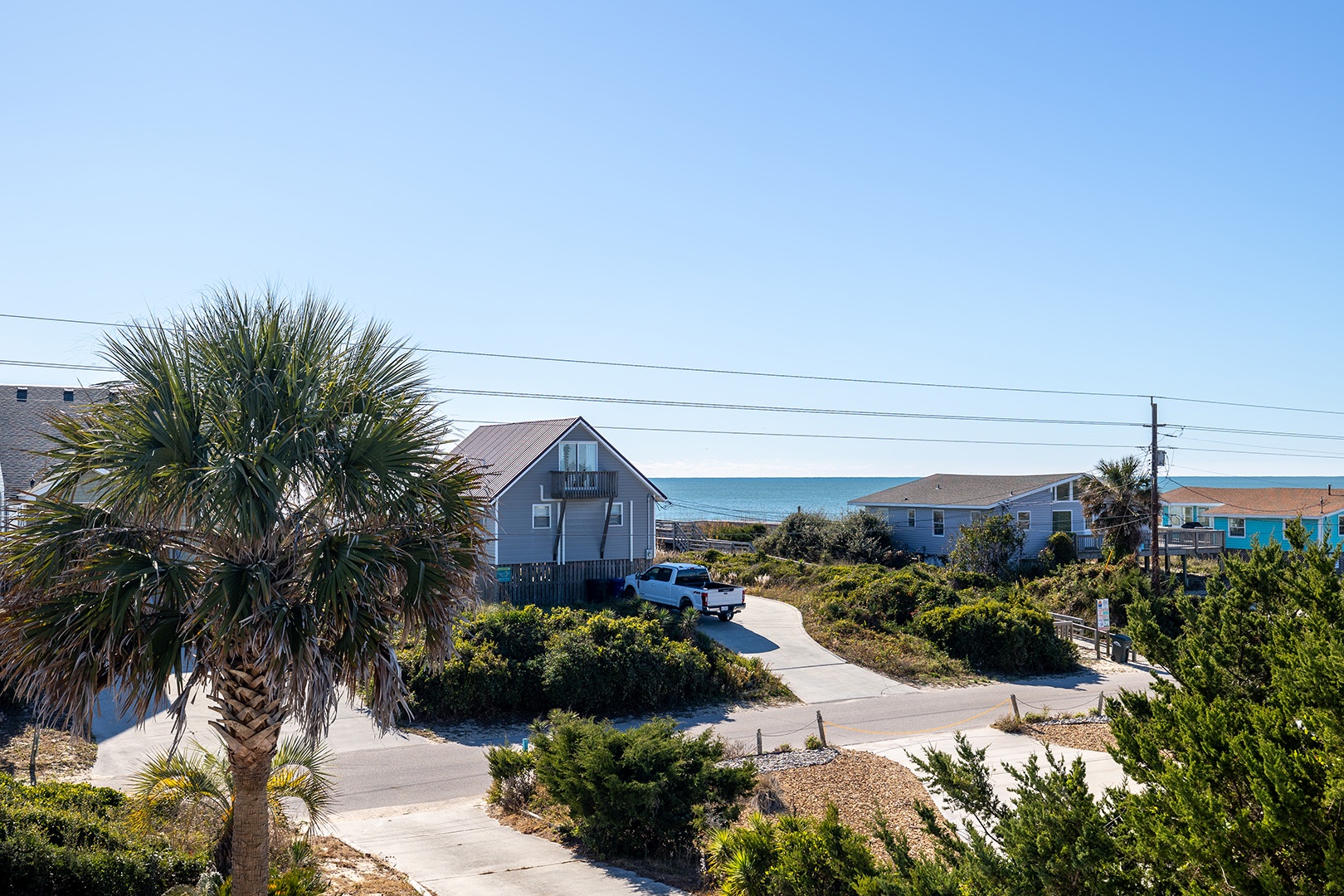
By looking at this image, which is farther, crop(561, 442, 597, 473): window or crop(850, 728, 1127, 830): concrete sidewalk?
crop(561, 442, 597, 473): window

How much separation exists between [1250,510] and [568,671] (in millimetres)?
44749

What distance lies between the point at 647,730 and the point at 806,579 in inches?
1039

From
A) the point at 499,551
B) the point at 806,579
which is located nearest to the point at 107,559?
the point at 499,551

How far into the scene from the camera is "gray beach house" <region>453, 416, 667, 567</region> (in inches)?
1321

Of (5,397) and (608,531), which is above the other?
(5,397)

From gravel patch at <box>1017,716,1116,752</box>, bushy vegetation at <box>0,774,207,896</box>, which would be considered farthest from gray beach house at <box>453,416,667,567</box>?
bushy vegetation at <box>0,774,207,896</box>

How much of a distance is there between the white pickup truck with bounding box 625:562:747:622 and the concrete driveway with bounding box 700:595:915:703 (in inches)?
23.1

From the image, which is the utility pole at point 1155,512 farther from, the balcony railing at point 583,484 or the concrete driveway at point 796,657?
the balcony railing at point 583,484

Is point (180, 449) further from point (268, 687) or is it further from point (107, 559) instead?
point (268, 687)

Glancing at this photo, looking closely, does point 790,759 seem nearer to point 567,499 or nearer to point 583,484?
point 567,499

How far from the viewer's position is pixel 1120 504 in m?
41.6

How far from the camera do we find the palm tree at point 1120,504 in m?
41.3

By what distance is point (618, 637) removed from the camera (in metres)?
23.0

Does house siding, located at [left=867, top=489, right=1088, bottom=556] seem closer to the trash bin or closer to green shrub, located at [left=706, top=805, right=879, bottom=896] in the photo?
the trash bin
